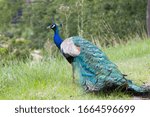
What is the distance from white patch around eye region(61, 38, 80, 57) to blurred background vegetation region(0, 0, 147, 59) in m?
6.48

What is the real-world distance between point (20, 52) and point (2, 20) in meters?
10.5

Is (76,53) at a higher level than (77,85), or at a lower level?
higher

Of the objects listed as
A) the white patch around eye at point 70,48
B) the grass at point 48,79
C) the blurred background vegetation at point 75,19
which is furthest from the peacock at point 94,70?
the blurred background vegetation at point 75,19

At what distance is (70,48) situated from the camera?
6906 mm

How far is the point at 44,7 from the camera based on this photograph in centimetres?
2219

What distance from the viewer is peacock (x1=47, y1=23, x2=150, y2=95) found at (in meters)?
6.52

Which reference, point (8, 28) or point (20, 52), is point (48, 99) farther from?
point (8, 28)

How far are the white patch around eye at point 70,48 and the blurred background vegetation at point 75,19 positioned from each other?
648 cm

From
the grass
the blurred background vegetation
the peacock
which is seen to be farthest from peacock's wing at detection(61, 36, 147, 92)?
the blurred background vegetation

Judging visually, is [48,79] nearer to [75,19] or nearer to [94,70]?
[94,70]

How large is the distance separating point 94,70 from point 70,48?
0.50m

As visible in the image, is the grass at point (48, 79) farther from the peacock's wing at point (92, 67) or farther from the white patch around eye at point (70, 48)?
the white patch around eye at point (70, 48)

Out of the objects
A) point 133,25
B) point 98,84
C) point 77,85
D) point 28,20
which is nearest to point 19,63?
point 77,85

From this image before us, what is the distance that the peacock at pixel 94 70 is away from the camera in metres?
6.52
